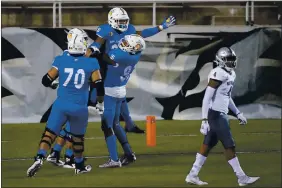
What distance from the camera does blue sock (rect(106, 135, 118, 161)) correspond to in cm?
627

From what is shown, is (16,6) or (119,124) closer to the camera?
(119,124)

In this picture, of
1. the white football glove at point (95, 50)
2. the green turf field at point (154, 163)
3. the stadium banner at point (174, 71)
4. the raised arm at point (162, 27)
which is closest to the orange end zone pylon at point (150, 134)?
the green turf field at point (154, 163)

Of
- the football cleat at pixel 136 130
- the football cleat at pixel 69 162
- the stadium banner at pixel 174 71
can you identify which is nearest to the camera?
the football cleat at pixel 69 162

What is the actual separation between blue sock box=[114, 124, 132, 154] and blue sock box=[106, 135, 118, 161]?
7cm

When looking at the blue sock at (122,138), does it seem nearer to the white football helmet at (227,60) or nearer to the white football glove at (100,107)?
the white football glove at (100,107)

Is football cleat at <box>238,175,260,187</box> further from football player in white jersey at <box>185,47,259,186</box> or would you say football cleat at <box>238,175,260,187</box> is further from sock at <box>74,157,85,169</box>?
sock at <box>74,157,85,169</box>

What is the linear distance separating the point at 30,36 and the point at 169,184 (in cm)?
406

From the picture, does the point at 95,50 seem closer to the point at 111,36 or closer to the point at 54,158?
the point at 111,36

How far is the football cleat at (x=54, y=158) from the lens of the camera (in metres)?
6.12

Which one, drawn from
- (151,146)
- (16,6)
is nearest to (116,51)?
(151,146)

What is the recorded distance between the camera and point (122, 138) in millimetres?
6438

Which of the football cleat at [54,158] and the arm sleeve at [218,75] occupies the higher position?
the arm sleeve at [218,75]

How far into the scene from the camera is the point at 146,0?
9219 millimetres

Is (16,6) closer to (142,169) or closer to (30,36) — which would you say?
Result: (30,36)
